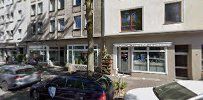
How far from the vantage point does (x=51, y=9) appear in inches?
1076

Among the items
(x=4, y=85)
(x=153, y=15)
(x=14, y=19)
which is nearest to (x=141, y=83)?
(x=153, y=15)

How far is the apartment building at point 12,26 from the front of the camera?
32562mm

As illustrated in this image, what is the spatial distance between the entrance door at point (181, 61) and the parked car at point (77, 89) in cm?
944

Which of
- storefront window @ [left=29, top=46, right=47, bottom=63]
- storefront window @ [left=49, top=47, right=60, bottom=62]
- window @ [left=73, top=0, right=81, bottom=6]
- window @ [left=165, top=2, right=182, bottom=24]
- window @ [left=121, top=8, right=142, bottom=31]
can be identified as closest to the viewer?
window @ [left=165, top=2, right=182, bottom=24]

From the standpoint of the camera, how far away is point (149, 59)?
18.1 metres

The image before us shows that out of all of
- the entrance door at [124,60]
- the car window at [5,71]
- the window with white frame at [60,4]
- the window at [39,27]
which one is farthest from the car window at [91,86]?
the window at [39,27]

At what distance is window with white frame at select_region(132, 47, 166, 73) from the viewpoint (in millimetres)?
17359

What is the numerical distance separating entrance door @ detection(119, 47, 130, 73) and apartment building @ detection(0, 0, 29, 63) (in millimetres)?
17474

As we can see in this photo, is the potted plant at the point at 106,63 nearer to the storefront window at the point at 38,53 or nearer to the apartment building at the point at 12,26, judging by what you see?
the storefront window at the point at 38,53

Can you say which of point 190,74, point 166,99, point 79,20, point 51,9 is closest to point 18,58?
point 51,9

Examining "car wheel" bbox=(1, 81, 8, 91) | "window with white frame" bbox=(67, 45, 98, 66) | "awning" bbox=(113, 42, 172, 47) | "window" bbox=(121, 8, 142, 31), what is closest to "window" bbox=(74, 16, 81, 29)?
"window with white frame" bbox=(67, 45, 98, 66)

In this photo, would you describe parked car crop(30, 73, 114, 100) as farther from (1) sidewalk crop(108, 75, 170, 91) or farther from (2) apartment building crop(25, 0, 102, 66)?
(2) apartment building crop(25, 0, 102, 66)

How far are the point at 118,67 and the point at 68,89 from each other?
11593 millimetres

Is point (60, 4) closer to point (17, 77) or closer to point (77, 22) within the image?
point (77, 22)
